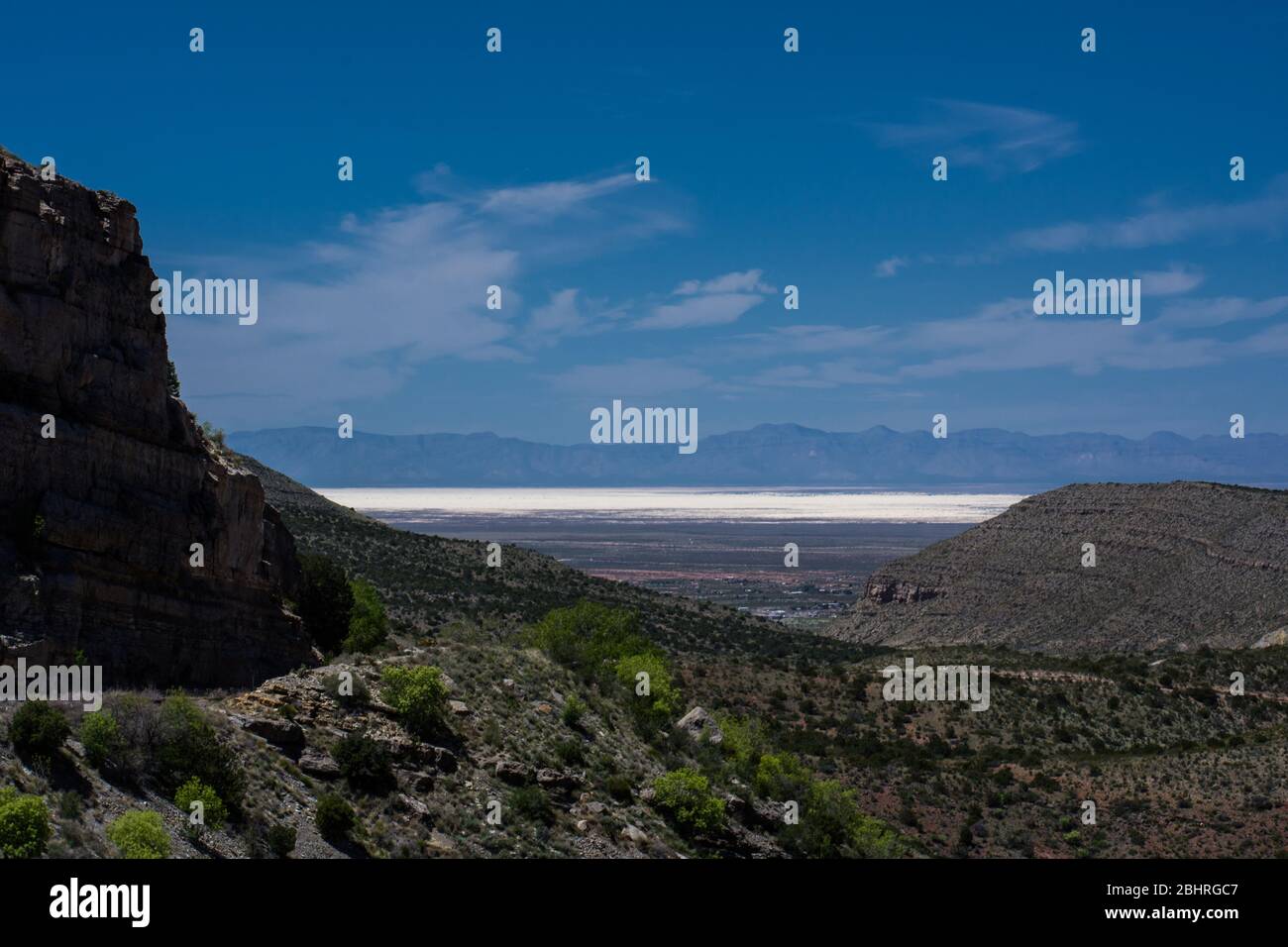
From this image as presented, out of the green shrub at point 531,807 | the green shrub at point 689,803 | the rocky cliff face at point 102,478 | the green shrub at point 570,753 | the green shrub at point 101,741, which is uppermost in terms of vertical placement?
the rocky cliff face at point 102,478

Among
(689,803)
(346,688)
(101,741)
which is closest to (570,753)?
(689,803)

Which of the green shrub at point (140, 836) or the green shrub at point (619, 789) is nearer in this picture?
the green shrub at point (140, 836)

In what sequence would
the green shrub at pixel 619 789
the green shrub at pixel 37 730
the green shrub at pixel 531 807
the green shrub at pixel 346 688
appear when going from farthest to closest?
the green shrub at pixel 619 789 < the green shrub at pixel 346 688 < the green shrub at pixel 531 807 < the green shrub at pixel 37 730

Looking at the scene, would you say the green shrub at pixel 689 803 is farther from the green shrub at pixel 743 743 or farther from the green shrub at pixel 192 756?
the green shrub at pixel 192 756

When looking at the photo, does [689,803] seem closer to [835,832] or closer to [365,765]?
[835,832]

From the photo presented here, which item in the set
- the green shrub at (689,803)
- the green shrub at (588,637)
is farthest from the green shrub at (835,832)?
the green shrub at (588,637)
